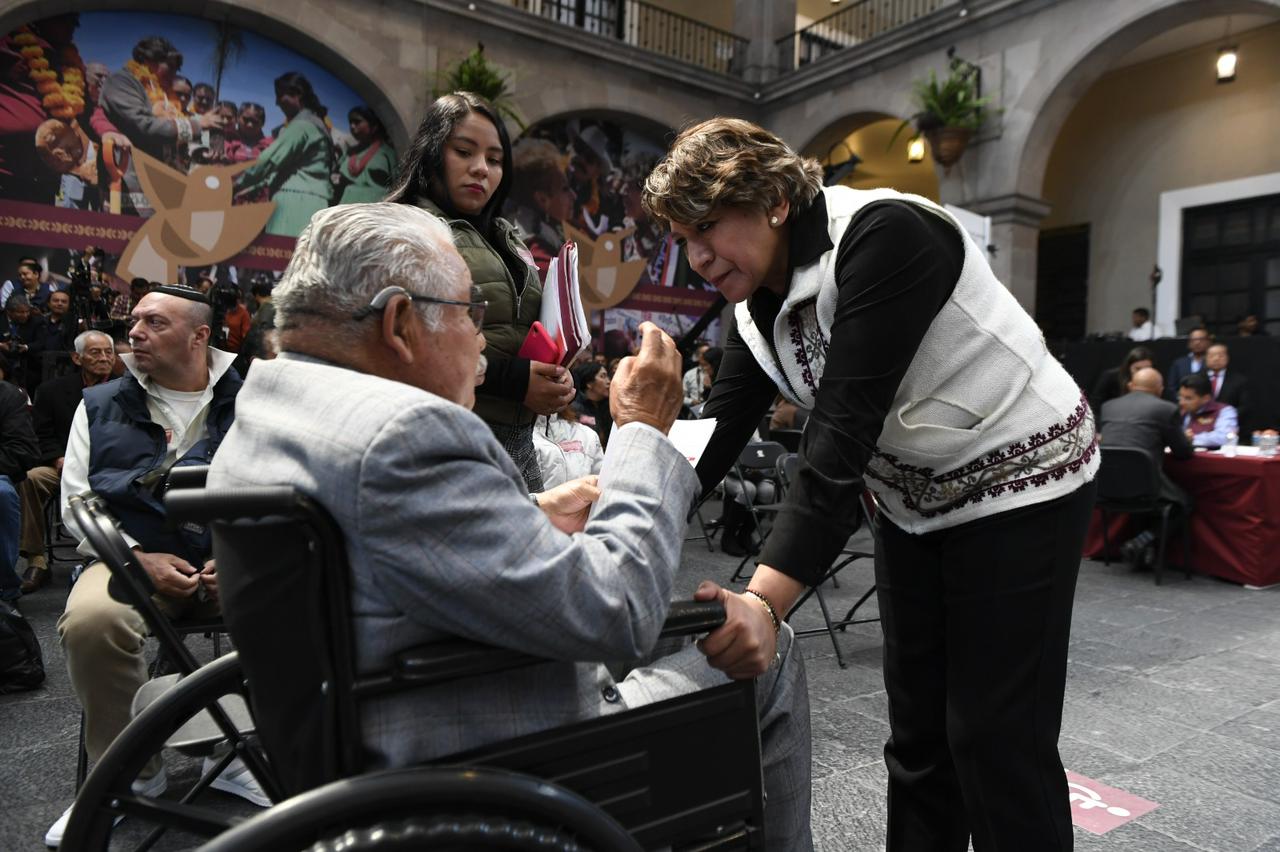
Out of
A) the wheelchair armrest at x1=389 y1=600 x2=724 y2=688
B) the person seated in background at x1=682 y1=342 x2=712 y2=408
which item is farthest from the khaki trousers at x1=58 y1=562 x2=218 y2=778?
the person seated in background at x1=682 y1=342 x2=712 y2=408

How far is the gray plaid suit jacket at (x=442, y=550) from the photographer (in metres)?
0.91

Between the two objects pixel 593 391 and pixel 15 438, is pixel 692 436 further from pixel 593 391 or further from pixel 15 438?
pixel 593 391

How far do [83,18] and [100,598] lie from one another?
1017 cm

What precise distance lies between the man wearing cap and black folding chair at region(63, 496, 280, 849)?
790mm

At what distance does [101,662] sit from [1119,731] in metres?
3.27

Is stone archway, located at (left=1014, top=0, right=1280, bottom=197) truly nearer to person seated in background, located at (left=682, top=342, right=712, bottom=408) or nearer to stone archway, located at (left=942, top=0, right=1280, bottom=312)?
stone archway, located at (left=942, top=0, right=1280, bottom=312)

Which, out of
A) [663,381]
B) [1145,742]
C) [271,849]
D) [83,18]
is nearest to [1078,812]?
[1145,742]

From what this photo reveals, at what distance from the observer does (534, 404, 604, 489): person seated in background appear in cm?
351

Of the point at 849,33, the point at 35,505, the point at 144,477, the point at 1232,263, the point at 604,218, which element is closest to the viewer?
the point at 144,477

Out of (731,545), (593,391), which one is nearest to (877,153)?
(593,391)

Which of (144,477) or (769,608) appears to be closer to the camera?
(769,608)

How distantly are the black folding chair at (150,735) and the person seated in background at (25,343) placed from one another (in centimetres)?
657

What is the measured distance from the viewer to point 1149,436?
5.72m

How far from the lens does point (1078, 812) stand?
2.38 metres
